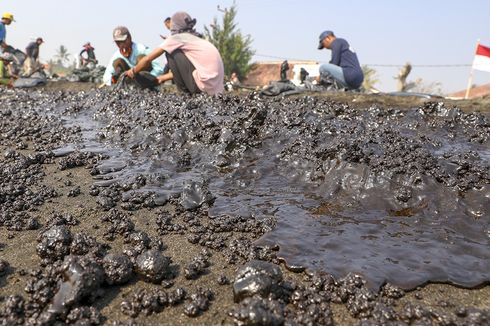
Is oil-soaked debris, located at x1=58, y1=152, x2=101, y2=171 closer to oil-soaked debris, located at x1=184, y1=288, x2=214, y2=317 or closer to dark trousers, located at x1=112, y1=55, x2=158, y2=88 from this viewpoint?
oil-soaked debris, located at x1=184, y1=288, x2=214, y2=317

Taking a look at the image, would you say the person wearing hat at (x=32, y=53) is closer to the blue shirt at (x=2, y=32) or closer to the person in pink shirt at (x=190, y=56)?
the blue shirt at (x=2, y=32)

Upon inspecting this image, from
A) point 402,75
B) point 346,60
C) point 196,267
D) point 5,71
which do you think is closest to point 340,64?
point 346,60

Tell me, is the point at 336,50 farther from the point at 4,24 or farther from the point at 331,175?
the point at 4,24

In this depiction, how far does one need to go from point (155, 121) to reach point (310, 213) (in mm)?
2479

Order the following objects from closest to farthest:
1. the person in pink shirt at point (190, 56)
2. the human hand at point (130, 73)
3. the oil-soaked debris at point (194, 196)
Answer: the oil-soaked debris at point (194, 196), the person in pink shirt at point (190, 56), the human hand at point (130, 73)

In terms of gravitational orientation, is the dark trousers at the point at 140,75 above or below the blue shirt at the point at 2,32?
below

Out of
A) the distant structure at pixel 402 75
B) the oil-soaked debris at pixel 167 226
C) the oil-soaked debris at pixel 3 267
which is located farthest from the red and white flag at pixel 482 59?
the oil-soaked debris at pixel 3 267

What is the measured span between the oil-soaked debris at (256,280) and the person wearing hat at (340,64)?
22.4 feet

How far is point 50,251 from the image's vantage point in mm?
2057

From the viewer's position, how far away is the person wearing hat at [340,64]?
7.79 meters

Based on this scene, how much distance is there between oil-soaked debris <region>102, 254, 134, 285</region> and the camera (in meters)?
1.85

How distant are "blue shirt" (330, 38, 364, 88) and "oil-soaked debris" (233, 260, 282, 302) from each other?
22.4 feet

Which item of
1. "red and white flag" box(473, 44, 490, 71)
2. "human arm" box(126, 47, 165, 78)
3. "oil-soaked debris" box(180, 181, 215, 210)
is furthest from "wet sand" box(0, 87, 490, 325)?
"red and white flag" box(473, 44, 490, 71)

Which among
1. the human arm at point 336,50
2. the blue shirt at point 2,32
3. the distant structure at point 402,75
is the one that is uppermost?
the blue shirt at point 2,32
